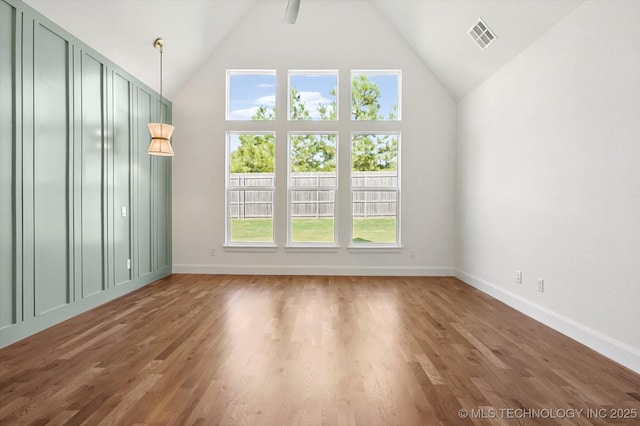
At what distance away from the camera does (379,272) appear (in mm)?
5887

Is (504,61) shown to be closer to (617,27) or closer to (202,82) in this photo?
(617,27)

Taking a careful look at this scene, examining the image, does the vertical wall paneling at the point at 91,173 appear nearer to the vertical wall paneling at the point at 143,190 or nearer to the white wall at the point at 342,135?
the vertical wall paneling at the point at 143,190

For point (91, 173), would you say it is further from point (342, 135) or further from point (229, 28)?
point (342, 135)

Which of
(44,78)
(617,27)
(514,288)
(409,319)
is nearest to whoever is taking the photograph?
(617,27)

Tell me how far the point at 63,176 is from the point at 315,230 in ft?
11.5

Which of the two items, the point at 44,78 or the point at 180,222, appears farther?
the point at 180,222

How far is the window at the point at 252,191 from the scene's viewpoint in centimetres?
602

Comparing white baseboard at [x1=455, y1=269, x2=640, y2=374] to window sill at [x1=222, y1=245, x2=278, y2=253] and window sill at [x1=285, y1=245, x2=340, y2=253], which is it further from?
window sill at [x1=222, y1=245, x2=278, y2=253]

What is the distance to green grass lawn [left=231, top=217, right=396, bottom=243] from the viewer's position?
5984mm

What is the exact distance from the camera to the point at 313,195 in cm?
602

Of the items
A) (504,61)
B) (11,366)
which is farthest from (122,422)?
(504,61)

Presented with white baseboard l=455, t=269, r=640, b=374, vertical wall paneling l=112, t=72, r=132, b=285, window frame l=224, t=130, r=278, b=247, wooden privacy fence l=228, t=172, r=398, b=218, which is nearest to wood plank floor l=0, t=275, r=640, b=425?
white baseboard l=455, t=269, r=640, b=374

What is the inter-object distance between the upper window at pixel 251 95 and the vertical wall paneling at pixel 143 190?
1.31 meters

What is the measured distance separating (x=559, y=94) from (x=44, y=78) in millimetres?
4531
